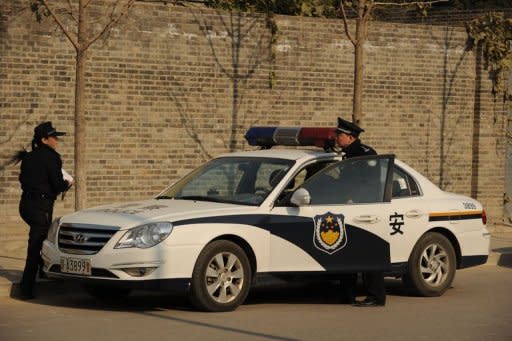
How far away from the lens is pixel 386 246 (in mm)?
11898

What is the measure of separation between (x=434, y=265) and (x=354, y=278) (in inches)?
40.9

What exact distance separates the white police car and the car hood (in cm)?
1

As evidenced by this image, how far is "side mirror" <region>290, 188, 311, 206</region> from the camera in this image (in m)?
11.2

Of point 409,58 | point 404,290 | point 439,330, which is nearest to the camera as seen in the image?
point 439,330

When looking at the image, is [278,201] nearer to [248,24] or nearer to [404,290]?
[404,290]

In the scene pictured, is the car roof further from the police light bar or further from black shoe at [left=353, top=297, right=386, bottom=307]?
black shoe at [left=353, top=297, right=386, bottom=307]

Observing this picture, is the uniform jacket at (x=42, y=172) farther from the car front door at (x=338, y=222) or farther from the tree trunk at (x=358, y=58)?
the tree trunk at (x=358, y=58)

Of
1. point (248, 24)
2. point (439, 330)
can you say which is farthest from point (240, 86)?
point (439, 330)

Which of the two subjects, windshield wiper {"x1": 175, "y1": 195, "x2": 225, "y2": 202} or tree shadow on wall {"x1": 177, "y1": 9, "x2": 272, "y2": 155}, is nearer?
windshield wiper {"x1": 175, "y1": 195, "x2": 225, "y2": 202}

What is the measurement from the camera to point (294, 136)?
497 inches

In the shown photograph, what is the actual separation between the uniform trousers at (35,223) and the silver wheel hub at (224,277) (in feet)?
6.33

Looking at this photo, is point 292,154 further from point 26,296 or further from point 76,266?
point 26,296

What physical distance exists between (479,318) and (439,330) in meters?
0.96

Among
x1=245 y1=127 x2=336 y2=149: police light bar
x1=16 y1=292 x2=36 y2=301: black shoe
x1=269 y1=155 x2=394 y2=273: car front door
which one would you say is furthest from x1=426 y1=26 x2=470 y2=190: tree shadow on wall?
x1=16 y1=292 x2=36 y2=301: black shoe
